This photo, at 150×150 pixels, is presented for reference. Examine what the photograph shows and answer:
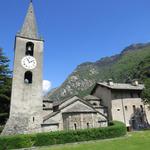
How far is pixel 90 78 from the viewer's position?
6629 inches

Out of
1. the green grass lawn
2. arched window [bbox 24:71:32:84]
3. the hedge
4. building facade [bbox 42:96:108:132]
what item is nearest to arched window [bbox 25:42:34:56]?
arched window [bbox 24:71:32:84]

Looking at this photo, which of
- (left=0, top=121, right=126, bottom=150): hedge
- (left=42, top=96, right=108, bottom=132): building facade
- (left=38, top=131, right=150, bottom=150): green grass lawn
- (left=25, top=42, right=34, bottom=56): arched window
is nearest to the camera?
(left=38, top=131, right=150, bottom=150): green grass lawn

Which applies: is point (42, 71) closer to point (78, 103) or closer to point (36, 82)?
point (36, 82)

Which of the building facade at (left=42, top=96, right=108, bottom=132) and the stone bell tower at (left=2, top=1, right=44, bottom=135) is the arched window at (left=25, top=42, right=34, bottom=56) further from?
the building facade at (left=42, top=96, right=108, bottom=132)

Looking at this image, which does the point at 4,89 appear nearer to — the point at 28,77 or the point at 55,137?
the point at 28,77

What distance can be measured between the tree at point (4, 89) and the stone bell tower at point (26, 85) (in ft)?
25.5

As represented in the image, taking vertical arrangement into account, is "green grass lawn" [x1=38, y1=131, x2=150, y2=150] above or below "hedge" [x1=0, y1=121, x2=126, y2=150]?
below

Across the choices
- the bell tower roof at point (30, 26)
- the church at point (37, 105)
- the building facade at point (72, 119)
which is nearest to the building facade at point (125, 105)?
the church at point (37, 105)

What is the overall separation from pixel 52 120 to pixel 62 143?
25.6 feet

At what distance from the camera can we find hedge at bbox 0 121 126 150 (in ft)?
75.3

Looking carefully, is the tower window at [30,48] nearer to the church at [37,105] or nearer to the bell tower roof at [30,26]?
the church at [37,105]

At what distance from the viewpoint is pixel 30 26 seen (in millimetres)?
38156

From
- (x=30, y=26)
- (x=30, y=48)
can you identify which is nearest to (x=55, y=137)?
(x=30, y=48)

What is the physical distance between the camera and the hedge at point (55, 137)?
22.9 metres
